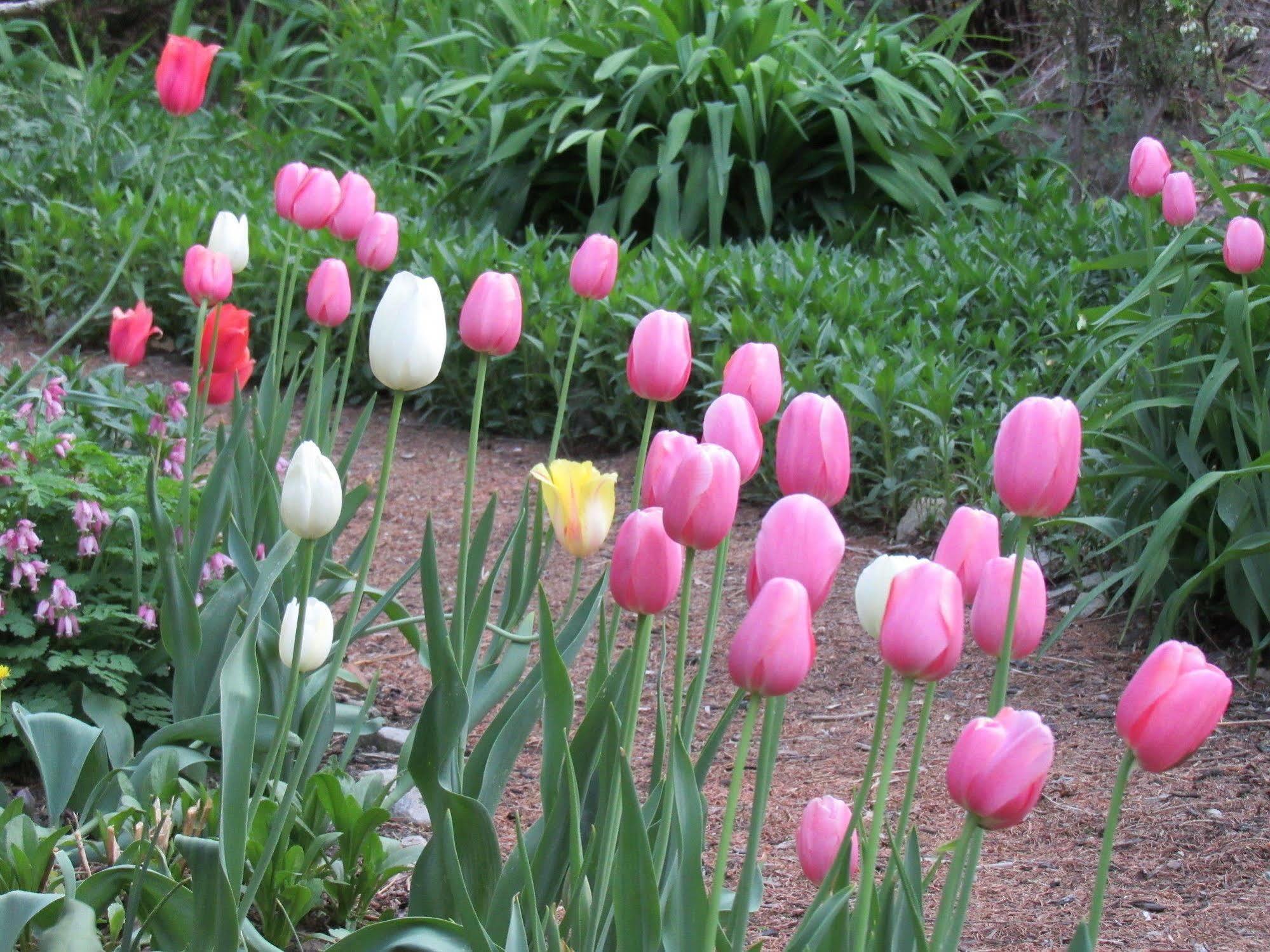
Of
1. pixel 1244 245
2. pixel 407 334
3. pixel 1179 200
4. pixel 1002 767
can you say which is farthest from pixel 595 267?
pixel 1179 200

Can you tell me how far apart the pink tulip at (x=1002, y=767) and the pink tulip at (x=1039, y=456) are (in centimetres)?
16

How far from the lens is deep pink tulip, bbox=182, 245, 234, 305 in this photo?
6.66 ft

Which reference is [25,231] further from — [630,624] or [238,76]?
[630,624]

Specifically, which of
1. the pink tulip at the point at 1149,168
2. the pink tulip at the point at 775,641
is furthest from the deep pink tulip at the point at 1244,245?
the pink tulip at the point at 775,641

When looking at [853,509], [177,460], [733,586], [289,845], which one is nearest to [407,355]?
[289,845]

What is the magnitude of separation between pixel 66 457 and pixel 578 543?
107 centimetres

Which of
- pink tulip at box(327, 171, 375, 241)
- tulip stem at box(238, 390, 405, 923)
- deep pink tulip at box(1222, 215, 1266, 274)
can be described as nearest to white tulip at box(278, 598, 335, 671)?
tulip stem at box(238, 390, 405, 923)

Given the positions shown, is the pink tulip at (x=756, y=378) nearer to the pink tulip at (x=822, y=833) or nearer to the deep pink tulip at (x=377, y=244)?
the pink tulip at (x=822, y=833)

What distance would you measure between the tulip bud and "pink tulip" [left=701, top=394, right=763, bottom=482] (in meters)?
1.36

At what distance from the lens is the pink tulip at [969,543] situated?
1119mm

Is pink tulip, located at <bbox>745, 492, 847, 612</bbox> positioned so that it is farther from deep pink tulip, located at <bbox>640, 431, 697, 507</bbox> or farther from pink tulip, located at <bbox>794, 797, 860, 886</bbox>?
pink tulip, located at <bbox>794, 797, 860, 886</bbox>

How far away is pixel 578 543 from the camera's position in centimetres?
150

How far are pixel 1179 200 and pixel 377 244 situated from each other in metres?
1.60

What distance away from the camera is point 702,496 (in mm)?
1012
